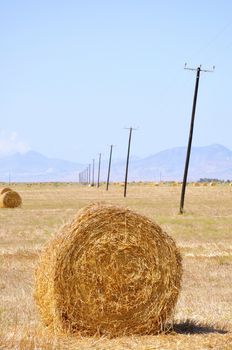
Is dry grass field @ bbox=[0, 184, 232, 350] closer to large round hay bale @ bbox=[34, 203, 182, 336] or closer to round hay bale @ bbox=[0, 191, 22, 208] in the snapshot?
large round hay bale @ bbox=[34, 203, 182, 336]

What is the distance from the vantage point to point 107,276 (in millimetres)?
10430

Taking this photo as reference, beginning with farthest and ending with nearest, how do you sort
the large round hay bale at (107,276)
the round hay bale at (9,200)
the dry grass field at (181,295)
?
the round hay bale at (9,200), the large round hay bale at (107,276), the dry grass field at (181,295)

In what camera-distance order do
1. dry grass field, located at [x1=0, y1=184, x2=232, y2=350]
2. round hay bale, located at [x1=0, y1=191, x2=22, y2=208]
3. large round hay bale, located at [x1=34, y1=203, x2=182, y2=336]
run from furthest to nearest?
round hay bale, located at [x1=0, y1=191, x2=22, y2=208], large round hay bale, located at [x1=34, y1=203, x2=182, y2=336], dry grass field, located at [x1=0, y1=184, x2=232, y2=350]

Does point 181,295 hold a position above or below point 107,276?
below

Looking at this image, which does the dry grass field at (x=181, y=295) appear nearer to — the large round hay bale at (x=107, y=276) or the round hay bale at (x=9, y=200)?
the large round hay bale at (x=107, y=276)

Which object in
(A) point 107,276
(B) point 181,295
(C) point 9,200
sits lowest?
(B) point 181,295

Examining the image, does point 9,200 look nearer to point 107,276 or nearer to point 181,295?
point 181,295

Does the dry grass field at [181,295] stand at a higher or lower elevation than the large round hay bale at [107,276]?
lower

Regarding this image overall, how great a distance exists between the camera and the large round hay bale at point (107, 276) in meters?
10.2

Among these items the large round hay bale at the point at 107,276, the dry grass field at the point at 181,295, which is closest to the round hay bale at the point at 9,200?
the dry grass field at the point at 181,295

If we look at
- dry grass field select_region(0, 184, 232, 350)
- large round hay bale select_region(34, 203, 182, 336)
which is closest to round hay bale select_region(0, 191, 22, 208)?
dry grass field select_region(0, 184, 232, 350)

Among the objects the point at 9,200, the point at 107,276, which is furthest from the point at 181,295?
the point at 9,200

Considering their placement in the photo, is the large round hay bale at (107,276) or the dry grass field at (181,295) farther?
the large round hay bale at (107,276)

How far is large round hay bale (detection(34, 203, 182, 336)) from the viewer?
10.2 m
